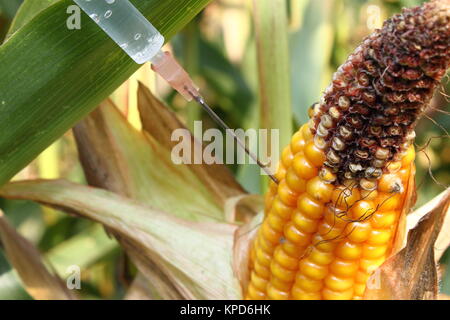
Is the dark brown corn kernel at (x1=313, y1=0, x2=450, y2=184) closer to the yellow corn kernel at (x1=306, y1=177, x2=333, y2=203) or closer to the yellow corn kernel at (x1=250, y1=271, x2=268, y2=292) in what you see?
the yellow corn kernel at (x1=306, y1=177, x2=333, y2=203)

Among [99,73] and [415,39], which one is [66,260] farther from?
[415,39]

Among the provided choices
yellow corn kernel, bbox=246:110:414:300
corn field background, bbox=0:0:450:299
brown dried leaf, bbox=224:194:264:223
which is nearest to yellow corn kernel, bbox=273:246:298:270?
yellow corn kernel, bbox=246:110:414:300

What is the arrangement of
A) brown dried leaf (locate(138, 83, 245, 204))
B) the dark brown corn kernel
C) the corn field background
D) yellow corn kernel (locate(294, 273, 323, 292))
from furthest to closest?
the corn field background → brown dried leaf (locate(138, 83, 245, 204)) → yellow corn kernel (locate(294, 273, 323, 292)) → the dark brown corn kernel

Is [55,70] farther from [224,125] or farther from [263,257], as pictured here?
[263,257]

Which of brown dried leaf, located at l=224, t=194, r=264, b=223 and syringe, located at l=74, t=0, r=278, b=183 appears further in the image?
brown dried leaf, located at l=224, t=194, r=264, b=223

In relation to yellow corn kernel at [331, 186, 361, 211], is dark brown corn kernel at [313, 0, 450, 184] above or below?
above

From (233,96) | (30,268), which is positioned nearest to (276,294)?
(30,268)
